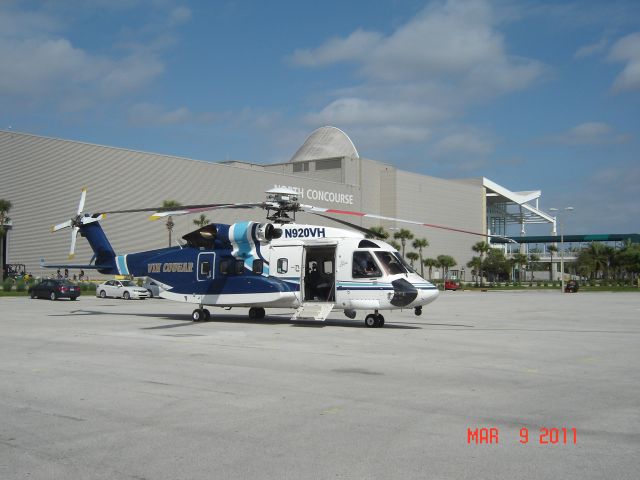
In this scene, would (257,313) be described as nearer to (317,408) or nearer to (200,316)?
(200,316)

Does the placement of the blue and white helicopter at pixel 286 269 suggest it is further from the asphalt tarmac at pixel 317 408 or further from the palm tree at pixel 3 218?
the palm tree at pixel 3 218

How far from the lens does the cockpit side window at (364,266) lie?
19328 mm

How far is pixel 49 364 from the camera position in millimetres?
11828

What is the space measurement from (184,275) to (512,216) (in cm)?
13746

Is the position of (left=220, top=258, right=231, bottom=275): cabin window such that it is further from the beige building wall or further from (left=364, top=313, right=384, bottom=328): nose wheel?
the beige building wall

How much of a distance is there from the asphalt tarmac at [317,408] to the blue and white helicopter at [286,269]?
10.8 ft

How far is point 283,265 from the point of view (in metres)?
20.9

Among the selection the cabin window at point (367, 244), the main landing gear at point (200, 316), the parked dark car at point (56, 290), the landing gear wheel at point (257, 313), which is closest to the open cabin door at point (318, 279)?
the cabin window at point (367, 244)

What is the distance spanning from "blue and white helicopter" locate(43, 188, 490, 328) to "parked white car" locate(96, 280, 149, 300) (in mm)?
19094

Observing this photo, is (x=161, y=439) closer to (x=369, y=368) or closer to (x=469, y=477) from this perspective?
(x=469, y=477)

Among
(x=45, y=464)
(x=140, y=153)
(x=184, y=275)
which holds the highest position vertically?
(x=140, y=153)

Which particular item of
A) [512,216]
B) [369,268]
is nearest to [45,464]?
[369,268]

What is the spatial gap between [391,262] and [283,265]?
12.3 ft
